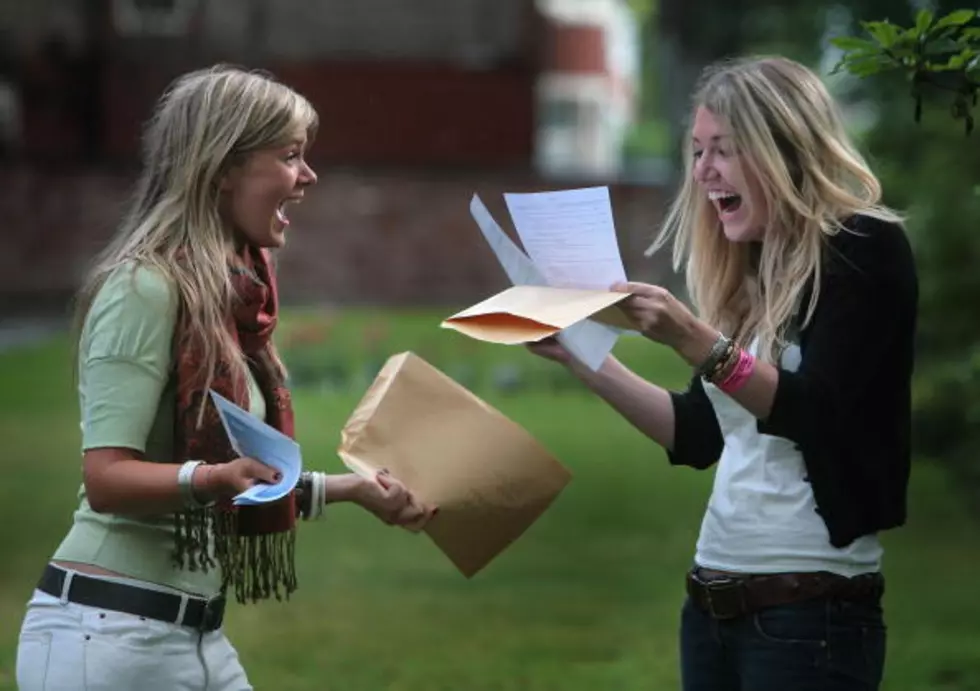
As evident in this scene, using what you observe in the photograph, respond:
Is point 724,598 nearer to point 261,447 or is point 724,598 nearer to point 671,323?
point 671,323

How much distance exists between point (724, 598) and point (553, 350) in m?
0.62

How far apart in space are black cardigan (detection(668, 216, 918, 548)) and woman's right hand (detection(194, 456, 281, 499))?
86 centimetres

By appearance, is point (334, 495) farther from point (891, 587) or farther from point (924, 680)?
point (891, 587)

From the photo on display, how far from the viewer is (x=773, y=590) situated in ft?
10.9

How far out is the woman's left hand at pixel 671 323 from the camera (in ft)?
10.6

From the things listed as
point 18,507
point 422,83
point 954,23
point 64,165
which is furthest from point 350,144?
point 954,23

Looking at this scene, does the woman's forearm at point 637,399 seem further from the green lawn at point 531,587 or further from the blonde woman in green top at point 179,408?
the green lawn at point 531,587

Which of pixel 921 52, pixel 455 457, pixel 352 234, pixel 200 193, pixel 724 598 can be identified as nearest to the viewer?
pixel 200 193

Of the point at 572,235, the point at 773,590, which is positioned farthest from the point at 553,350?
the point at 773,590

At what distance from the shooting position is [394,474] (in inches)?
143

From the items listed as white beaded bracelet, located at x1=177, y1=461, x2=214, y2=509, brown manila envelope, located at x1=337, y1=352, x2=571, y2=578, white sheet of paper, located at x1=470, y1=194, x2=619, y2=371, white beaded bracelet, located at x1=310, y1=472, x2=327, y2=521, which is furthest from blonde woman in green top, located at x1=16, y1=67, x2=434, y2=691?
white sheet of paper, located at x1=470, y1=194, x2=619, y2=371

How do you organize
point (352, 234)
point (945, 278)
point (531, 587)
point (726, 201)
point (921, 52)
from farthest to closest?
point (352, 234) → point (945, 278) → point (531, 587) → point (921, 52) → point (726, 201)

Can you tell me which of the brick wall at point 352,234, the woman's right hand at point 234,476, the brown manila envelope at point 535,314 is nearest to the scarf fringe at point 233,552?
the woman's right hand at point 234,476

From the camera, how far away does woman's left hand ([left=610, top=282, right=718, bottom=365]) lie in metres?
3.24
